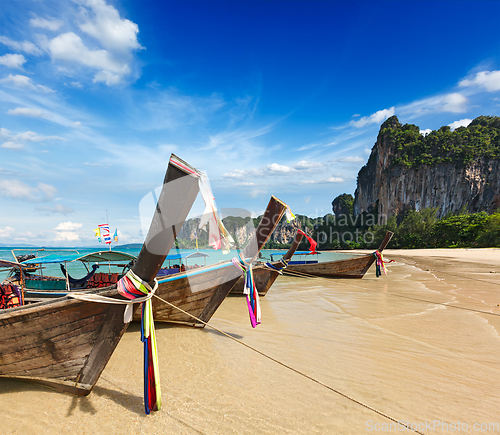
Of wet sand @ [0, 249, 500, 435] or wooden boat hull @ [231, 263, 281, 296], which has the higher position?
wooden boat hull @ [231, 263, 281, 296]

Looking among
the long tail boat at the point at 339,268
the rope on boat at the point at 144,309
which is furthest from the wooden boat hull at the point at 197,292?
the long tail boat at the point at 339,268

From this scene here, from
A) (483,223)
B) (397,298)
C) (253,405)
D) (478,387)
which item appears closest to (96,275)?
(253,405)

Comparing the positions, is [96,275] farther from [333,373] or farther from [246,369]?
[333,373]

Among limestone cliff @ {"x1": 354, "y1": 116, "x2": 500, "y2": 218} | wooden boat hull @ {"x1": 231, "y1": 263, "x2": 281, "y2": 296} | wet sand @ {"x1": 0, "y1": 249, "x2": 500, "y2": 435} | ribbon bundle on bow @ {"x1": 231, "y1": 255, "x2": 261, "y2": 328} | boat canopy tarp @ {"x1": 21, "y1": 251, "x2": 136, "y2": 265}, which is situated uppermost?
limestone cliff @ {"x1": 354, "y1": 116, "x2": 500, "y2": 218}

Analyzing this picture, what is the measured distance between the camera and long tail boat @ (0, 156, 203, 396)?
3.18 m

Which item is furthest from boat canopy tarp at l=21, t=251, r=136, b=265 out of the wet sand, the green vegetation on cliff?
the green vegetation on cliff

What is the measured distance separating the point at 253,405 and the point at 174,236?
275 centimetres

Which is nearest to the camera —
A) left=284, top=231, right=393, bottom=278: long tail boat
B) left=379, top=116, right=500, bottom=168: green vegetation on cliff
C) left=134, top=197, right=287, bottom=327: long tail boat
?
left=134, top=197, right=287, bottom=327: long tail boat

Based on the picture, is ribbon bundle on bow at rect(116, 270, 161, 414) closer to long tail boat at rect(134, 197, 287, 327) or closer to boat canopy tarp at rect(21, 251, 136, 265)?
long tail boat at rect(134, 197, 287, 327)

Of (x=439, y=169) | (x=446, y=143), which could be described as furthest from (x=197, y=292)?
(x=446, y=143)

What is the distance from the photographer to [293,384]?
4.20m

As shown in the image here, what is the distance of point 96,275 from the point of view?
9.82 meters

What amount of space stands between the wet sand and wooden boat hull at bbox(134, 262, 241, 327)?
1.50 ft

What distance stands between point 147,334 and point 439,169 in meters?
79.2
